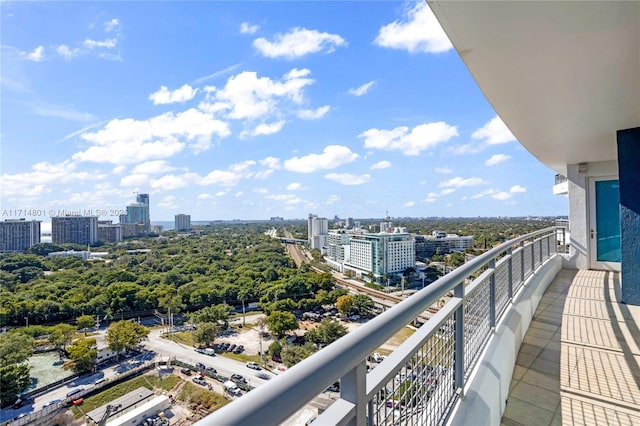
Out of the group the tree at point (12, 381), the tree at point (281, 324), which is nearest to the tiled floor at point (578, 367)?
the tree at point (281, 324)

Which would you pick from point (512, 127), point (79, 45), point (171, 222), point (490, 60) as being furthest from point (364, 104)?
point (171, 222)

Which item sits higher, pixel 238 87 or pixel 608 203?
pixel 238 87

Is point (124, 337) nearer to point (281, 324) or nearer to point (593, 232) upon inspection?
point (281, 324)

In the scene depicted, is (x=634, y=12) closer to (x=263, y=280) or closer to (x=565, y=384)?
(x=565, y=384)

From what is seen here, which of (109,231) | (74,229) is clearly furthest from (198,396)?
(109,231)

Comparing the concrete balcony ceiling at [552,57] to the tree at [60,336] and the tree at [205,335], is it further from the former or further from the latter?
the tree at [60,336]

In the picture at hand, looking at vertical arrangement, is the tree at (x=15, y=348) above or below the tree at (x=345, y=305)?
below

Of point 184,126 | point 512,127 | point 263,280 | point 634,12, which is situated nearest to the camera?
point 634,12

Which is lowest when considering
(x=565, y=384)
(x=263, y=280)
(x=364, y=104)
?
(x=263, y=280)
